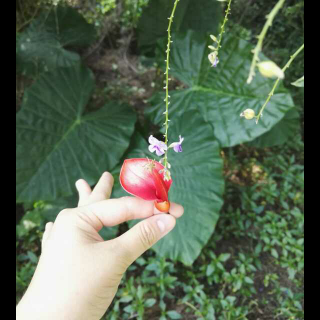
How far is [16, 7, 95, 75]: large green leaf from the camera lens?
161cm

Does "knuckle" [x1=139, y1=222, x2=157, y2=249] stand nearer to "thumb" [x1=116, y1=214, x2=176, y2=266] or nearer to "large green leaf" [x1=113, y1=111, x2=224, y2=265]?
"thumb" [x1=116, y1=214, x2=176, y2=266]

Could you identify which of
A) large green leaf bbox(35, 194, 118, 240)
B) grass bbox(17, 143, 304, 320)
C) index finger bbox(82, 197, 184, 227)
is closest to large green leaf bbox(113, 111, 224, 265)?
grass bbox(17, 143, 304, 320)

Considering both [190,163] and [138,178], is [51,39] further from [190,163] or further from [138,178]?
[138,178]

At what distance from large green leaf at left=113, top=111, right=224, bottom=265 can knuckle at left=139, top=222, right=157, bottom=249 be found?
0.62m

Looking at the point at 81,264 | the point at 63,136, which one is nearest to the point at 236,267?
the point at 63,136

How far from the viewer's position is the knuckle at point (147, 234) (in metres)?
0.60

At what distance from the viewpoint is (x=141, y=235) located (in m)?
0.60

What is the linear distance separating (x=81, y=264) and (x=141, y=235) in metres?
0.12

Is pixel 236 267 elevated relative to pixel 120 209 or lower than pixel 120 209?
lower

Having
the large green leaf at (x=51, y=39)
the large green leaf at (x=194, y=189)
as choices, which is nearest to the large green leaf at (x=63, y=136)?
the large green leaf at (x=194, y=189)

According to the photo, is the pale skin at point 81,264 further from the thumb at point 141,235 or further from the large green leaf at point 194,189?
the large green leaf at point 194,189

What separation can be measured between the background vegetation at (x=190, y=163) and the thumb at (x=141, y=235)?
2.03ft
